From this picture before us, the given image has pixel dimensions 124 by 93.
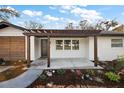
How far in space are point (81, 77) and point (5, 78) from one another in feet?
13.7

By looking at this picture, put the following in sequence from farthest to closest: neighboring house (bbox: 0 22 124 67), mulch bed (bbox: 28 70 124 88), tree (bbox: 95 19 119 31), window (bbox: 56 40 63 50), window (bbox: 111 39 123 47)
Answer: tree (bbox: 95 19 119 31)
window (bbox: 56 40 63 50)
window (bbox: 111 39 123 47)
neighboring house (bbox: 0 22 124 67)
mulch bed (bbox: 28 70 124 88)

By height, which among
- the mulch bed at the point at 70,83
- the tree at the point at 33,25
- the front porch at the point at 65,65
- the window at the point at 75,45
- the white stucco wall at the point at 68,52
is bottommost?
the mulch bed at the point at 70,83

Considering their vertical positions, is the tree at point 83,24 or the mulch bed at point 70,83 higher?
the tree at point 83,24

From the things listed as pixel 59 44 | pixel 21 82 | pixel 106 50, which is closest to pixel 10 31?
pixel 59 44

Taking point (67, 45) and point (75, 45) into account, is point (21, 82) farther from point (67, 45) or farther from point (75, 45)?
point (75, 45)

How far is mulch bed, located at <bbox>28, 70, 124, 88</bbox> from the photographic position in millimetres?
9812

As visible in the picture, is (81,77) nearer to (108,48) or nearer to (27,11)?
(108,48)

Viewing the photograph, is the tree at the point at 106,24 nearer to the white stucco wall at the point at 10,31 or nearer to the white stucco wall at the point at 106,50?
the white stucco wall at the point at 106,50

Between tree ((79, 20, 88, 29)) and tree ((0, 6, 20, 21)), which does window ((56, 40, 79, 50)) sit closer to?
tree ((0, 6, 20, 21))

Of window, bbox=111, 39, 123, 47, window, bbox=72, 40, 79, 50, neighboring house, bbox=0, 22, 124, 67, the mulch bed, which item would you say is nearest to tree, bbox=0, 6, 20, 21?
neighboring house, bbox=0, 22, 124, 67

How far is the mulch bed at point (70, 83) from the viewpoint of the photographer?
32.2ft

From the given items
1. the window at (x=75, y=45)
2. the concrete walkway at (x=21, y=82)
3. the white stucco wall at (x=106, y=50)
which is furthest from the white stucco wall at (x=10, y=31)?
the concrete walkway at (x=21, y=82)

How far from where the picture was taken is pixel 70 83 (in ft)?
33.9
